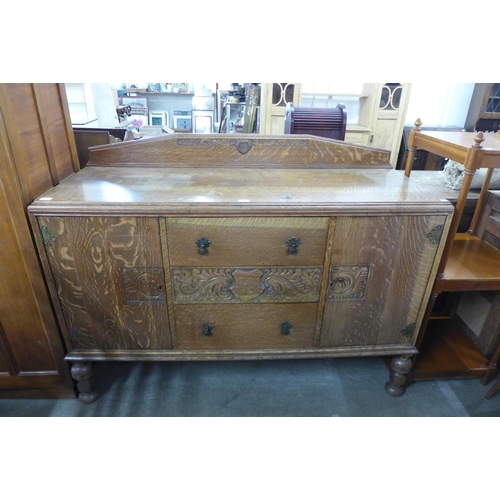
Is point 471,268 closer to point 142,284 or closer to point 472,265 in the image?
point 472,265

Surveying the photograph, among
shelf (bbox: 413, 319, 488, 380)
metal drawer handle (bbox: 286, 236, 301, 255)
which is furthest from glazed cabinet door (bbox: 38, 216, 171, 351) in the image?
shelf (bbox: 413, 319, 488, 380)

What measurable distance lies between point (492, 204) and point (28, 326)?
2040mm

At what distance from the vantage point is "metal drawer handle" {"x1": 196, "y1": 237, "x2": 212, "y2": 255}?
124 cm

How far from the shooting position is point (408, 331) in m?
1.51

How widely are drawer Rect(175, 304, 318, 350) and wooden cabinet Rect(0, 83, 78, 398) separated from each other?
0.52 m

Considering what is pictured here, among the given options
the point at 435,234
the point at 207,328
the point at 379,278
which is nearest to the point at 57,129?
the point at 207,328

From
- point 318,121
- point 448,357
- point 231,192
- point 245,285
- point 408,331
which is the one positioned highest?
point 318,121

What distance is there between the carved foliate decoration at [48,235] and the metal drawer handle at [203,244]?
481 millimetres

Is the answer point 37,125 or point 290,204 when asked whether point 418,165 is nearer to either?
point 290,204

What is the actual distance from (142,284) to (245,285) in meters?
0.38

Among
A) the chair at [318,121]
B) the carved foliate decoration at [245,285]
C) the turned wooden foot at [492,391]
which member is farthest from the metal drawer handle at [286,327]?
the chair at [318,121]

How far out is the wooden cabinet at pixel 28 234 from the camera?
1.14 m

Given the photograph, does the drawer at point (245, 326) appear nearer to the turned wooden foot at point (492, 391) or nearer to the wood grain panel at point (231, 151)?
the wood grain panel at point (231, 151)
